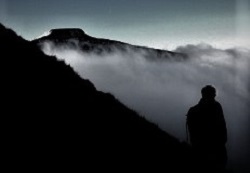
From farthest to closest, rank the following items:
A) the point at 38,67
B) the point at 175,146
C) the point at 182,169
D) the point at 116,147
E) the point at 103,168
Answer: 1. the point at 175,146
2. the point at 38,67
3. the point at 182,169
4. the point at 116,147
5. the point at 103,168

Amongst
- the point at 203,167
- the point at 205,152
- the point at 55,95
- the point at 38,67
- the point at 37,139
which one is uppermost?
the point at 38,67

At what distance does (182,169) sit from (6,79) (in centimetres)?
703

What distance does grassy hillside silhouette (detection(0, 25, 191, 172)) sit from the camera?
8.72 metres

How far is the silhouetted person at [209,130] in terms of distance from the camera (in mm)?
11227

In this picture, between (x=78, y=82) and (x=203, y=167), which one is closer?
(x=203, y=167)

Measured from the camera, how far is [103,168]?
937 cm

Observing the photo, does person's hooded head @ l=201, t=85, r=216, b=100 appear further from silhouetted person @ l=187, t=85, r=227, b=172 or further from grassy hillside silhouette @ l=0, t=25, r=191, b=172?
grassy hillside silhouette @ l=0, t=25, r=191, b=172

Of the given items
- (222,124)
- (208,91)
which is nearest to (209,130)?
(222,124)

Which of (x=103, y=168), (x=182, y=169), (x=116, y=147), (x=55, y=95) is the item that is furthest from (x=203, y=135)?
(x=55, y=95)

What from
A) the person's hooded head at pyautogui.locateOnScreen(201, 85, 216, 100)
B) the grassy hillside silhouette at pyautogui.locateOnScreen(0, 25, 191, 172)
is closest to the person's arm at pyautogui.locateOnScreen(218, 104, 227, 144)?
the person's hooded head at pyautogui.locateOnScreen(201, 85, 216, 100)

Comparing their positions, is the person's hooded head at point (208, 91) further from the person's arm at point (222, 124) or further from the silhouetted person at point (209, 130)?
the person's arm at point (222, 124)

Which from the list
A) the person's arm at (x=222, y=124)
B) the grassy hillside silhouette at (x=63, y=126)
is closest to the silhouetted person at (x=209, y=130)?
the person's arm at (x=222, y=124)

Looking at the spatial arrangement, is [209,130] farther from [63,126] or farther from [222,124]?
[63,126]

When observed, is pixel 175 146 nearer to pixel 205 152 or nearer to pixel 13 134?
pixel 205 152
